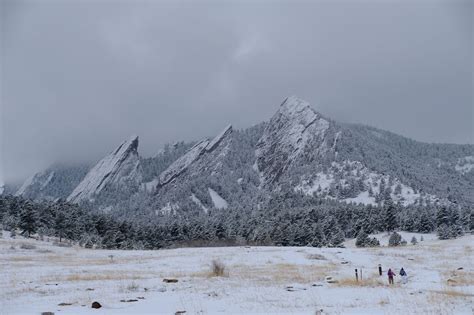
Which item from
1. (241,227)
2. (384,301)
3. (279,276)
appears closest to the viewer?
(384,301)

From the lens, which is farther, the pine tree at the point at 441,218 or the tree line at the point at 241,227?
the pine tree at the point at 441,218

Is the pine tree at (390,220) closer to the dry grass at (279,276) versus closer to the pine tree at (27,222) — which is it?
the pine tree at (27,222)

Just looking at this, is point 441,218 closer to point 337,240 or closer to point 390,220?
point 390,220

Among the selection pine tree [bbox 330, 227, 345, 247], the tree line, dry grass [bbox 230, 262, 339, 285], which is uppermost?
the tree line

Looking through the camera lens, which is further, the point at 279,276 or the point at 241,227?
the point at 241,227

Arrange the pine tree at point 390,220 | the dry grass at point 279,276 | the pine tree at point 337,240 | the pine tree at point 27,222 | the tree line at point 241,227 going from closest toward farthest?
the dry grass at point 279,276 → the pine tree at point 27,222 → the tree line at point 241,227 → the pine tree at point 337,240 → the pine tree at point 390,220

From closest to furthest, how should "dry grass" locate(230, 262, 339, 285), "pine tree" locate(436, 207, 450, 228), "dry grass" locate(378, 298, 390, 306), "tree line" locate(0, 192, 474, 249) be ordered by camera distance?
"dry grass" locate(378, 298, 390, 306), "dry grass" locate(230, 262, 339, 285), "tree line" locate(0, 192, 474, 249), "pine tree" locate(436, 207, 450, 228)

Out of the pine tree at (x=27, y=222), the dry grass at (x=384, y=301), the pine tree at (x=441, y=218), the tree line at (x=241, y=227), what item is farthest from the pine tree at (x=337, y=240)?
the dry grass at (x=384, y=301)

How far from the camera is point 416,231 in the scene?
511 feet

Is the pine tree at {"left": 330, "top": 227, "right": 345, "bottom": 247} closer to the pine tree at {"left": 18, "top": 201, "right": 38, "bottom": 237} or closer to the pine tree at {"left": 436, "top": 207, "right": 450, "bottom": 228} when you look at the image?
the pine tree at {"left": 436, "top": 207, "right": 450, "bottom": 228}

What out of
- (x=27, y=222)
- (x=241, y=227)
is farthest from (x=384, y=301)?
(x=241, y=227)

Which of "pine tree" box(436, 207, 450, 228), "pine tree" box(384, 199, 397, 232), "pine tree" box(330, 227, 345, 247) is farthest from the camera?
"pine tree" box(436, 207, 450, 228)

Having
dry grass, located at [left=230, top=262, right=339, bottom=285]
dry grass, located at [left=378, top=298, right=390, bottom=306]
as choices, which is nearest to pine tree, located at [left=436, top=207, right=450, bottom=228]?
dry grass, located at [left=230, top=262, right=339, bottom=285]

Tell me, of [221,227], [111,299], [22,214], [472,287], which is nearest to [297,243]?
[221,227]
